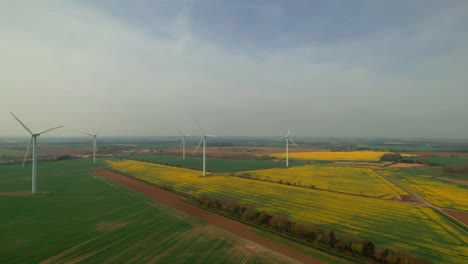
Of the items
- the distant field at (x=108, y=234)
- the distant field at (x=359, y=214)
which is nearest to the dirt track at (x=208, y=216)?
the distant field at (x=108, y=234)

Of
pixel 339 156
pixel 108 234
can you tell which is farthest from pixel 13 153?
pixel 339 156

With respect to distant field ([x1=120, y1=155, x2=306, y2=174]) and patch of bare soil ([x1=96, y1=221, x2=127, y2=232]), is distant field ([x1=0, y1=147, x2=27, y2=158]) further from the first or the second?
patch of bare soil ([x1=96, y1=221, x2=127, y2=232])

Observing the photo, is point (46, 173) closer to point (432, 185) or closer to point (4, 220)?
point (4, 220)

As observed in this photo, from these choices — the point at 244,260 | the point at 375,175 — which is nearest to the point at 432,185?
the point at 375,175

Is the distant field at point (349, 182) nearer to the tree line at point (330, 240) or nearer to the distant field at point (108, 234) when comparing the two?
the tree line at point (330, 240)

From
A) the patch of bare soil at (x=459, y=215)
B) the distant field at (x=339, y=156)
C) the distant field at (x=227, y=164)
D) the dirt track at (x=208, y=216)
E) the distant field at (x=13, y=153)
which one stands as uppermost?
the distant field at (x=13, y=153)

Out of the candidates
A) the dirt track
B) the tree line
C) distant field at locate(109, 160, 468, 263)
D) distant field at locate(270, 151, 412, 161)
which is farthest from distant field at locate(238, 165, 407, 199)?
distant field at locate(270, 151, 412, 161)

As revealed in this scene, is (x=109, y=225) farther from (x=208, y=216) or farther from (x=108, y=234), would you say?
(x=208, y=216)
